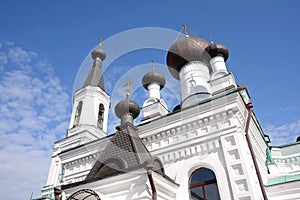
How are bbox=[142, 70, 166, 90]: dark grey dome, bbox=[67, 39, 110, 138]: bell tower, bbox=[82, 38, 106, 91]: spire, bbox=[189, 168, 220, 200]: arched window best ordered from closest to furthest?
bbox=[189, 168, 220, 200]: arched window, bbox=[142, 70, 166, 90]: dark grey dome, bbox=[67, 39, 110, 138]: bell tower, bbox=[82, 38, 106, 91]: spire

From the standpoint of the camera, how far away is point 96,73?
2080cm

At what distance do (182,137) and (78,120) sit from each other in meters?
9.99

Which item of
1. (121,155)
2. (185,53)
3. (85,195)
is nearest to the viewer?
(85,195)

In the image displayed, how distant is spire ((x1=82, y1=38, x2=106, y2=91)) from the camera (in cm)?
1896

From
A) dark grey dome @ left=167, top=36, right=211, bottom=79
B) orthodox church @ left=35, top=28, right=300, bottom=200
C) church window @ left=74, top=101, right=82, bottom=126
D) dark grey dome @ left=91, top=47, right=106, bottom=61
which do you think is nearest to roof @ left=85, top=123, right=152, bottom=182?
orthodox church @ left=35, top=28, right=300, bottom=200

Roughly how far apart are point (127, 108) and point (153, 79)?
2508mm

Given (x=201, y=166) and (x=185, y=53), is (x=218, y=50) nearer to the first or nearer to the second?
(x=185, y=53)

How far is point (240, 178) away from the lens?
6.92 m

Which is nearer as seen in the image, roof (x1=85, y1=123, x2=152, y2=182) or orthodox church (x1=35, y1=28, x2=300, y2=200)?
orthodox church (x1=35, y1=28, x2=300, y2=200)

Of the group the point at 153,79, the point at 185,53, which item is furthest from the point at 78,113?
the point at 185,53

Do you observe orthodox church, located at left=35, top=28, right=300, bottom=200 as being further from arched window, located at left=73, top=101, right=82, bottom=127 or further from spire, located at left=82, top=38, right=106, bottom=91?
spire, located at left=82, top=38, right=106, bottom=91

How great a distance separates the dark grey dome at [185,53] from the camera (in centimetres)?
1281

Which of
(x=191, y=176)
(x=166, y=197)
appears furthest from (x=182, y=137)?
(x=166, y=197)

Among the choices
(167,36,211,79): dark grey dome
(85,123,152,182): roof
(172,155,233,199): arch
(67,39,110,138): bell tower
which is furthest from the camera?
(67,39,110,138): bell tower
